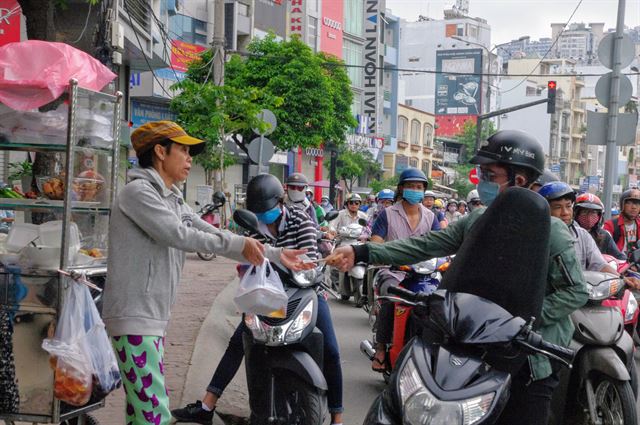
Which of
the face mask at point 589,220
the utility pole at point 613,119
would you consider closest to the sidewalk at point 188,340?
the face mask at point 589,220

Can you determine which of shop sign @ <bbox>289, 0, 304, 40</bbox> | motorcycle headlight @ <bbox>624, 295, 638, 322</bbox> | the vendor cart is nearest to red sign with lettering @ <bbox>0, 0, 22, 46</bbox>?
the vendor cart

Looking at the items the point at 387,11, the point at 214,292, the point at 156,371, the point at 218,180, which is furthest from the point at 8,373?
the point at 387,11

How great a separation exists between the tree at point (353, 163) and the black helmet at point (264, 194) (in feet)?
137

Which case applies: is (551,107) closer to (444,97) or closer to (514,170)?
(514,170)

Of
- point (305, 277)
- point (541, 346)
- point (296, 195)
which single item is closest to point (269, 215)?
point (305, 277)

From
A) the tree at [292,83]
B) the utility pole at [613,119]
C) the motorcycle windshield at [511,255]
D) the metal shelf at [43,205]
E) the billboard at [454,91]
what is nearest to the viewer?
the motorcycle windshield at [511,255]

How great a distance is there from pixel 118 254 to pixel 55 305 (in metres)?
0.64

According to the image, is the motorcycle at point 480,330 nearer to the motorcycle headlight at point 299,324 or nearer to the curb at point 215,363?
the motorcycle headlight at point 299,324

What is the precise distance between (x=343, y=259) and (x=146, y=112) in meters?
31.8

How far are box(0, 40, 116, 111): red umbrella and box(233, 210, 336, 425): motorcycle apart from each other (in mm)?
1594

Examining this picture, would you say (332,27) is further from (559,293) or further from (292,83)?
(559,293)

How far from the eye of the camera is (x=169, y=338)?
8.73 meters

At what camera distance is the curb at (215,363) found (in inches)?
259

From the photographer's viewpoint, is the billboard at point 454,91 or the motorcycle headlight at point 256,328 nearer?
the motorcycle headlight at point 256,328
